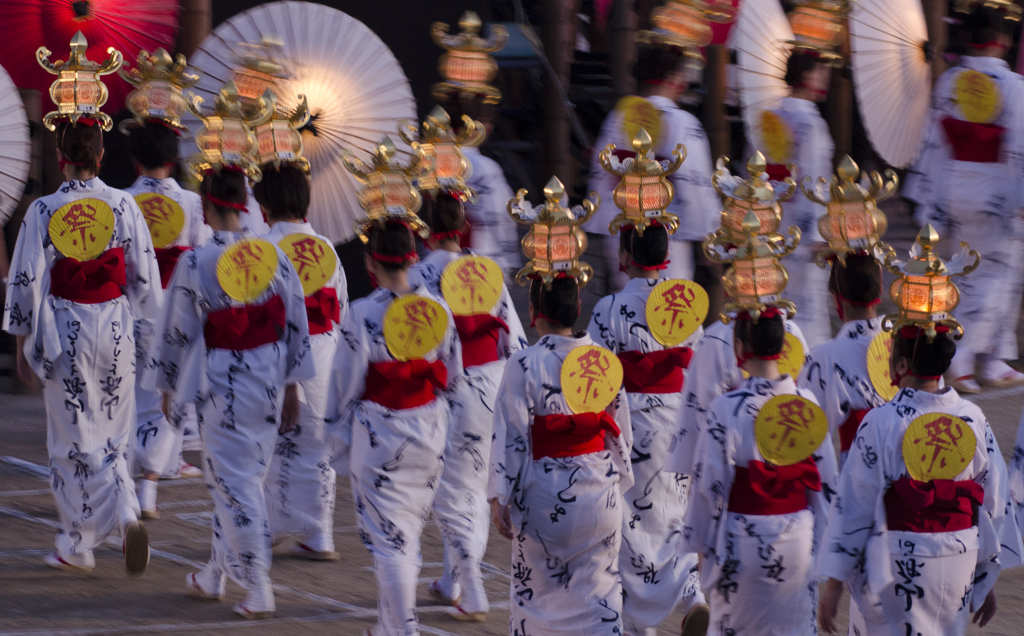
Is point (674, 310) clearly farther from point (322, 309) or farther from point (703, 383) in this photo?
point (322, 309)

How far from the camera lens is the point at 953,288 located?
388cm

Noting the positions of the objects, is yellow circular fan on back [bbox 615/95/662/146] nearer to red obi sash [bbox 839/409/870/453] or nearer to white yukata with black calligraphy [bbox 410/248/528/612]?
white yukata with black calligraphy [bbox 410/248/528/612]

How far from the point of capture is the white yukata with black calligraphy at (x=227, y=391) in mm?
4969

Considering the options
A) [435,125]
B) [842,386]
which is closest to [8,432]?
[435,125]

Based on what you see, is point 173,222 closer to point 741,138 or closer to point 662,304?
point 662,304

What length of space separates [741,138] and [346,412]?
359 inches

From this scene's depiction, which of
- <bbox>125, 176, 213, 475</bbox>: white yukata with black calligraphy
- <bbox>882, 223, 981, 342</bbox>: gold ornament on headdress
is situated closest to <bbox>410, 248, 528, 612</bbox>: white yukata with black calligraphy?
<bbox>125, 176, 213, 475</bbox>: white yukata with black calligraphy

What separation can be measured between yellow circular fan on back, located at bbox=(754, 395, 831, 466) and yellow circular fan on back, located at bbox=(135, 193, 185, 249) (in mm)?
3379

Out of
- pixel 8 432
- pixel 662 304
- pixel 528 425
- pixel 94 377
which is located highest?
pixel 662 304

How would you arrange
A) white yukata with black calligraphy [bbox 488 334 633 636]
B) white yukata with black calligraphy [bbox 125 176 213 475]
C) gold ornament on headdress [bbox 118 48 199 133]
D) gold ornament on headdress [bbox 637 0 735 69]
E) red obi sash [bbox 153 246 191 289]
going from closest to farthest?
white yukata with black calligraphy [bbox 488 334 633 636], gold ornament on headdress [bbox 118 48 199 133], white yukata with black calligraphy [bbox 125 176 213 475], red obi sash [bbox 153 246 191 289], gold ornament on headdress [bbox 637 0 735 69]

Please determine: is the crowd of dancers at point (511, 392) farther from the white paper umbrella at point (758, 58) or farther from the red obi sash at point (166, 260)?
the white paper umbrella at point (758, 58)

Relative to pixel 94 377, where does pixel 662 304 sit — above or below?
above

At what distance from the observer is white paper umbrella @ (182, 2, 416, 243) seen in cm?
607

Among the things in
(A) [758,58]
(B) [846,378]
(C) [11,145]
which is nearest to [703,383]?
(B) [846,378]
